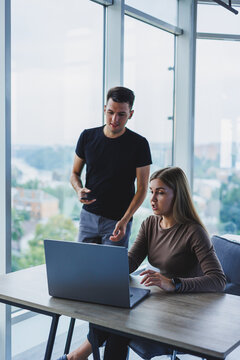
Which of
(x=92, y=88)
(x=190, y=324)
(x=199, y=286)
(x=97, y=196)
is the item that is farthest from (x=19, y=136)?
(x=190, y=324)

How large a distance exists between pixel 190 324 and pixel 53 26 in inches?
91.5

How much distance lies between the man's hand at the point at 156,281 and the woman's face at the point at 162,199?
41 cm

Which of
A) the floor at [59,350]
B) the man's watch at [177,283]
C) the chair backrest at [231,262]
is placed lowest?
A: the floor at [59,350]

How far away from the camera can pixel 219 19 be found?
180 inches

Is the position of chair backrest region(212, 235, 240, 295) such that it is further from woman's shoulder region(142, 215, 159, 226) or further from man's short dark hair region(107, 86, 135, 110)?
man's short dark hair region(107, 86, 135, 110)

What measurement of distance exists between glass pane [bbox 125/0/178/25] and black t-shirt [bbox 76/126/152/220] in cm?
166

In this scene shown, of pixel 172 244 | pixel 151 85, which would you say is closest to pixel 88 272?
pixel 172 244

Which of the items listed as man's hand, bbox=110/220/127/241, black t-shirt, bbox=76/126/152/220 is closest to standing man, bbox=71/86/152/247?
black t-shirt, bbox=76/126/152/220

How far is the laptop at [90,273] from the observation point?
5.32 ft

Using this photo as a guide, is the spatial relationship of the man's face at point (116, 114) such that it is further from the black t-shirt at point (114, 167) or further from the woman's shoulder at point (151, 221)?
the woman's shoulder at point (151, 221)

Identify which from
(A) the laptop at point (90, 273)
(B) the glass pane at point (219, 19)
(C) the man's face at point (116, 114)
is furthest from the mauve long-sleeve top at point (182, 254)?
(B) the glass pane at point (219, 19)

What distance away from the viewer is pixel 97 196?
2.69m

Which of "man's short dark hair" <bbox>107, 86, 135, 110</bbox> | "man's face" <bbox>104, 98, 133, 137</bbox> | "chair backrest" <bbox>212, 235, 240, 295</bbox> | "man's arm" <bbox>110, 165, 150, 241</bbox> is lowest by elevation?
"chair backrest" <bbox>212, 235, 240, 295</bbox>

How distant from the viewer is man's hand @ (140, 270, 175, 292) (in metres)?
1.80
